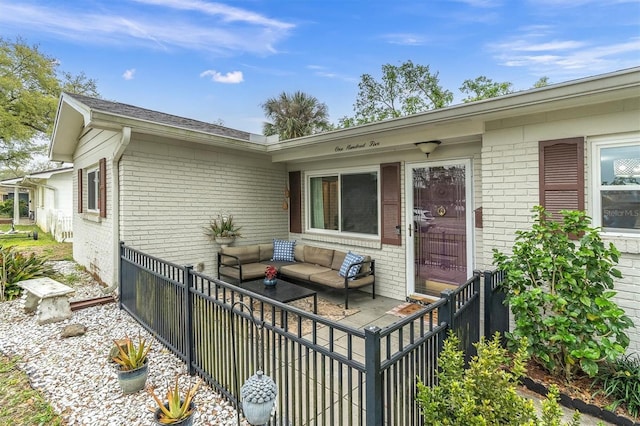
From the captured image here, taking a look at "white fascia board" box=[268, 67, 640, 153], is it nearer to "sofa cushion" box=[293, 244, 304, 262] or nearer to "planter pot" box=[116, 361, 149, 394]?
"sofa cushion" box=[293, 244, 304, 262]

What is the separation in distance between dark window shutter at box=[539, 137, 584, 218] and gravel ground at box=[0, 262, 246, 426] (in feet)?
12.2

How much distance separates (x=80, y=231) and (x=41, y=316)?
3.84 metres

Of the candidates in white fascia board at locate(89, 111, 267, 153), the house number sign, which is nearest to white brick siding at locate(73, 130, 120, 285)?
white fascia board at locate(89, 111, 267, 153)

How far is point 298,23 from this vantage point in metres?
7.36

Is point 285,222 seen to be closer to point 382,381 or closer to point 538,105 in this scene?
point 538,105

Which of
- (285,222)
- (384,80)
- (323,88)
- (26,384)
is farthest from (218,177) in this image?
(384,80)

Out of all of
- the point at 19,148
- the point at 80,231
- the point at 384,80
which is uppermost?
the point at 384,80

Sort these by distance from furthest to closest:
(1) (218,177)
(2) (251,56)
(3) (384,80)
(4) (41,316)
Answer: (3) (384,80)
(2) (251,56)
(1) (218,177)
(4) (41,316)

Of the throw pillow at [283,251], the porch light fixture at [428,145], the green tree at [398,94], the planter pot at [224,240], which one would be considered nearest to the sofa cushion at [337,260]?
the throw pillow at [283,251]

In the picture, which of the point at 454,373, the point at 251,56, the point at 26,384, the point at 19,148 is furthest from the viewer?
the point at 19,148

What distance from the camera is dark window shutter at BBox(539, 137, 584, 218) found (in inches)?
123

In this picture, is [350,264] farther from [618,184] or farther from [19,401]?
[19,401]

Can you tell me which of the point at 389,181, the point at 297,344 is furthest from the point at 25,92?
the point at 297,344

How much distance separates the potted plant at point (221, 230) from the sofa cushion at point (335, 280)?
1825 mm
